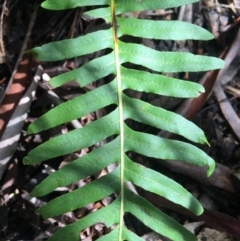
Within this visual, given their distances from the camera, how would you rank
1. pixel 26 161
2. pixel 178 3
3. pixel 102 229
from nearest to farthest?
pixel 26 161 → pixel 178 3 → pixel 102 229

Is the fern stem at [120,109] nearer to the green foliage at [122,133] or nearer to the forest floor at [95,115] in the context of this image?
the green foliage at [122,133]

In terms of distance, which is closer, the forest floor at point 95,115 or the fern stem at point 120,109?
the fern stem at point 120,109

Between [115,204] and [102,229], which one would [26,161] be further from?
[102,229]

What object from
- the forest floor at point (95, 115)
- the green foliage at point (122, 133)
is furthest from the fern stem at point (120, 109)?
the forest floor at point (95, 115)

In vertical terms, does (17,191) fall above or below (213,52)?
below

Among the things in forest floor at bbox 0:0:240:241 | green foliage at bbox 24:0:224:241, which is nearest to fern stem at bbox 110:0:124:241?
green foliage at bbox 24:0:224:241

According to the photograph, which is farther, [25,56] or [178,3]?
[25,56]

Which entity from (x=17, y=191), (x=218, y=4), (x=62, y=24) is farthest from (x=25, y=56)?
(x=218, y=4)
